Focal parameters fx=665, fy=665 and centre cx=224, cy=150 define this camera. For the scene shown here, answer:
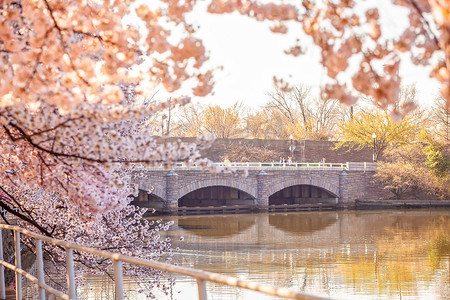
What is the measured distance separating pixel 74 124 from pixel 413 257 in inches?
615

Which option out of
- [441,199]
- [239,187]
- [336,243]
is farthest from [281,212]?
[336,243]

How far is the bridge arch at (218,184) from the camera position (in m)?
35.5

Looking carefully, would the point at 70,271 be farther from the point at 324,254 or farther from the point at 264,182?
the point at 264,182

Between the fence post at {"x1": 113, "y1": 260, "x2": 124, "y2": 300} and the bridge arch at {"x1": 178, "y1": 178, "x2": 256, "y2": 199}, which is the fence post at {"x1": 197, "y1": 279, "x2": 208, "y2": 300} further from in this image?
the bridge arch at {"x1": 178, "y1": 178, "x2": 256, "y2": 199}

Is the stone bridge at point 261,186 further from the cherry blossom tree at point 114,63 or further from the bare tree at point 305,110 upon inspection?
the cherry blossom tree at point 114,63

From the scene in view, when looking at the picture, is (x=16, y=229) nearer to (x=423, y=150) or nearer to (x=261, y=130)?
(x=423, y=150)

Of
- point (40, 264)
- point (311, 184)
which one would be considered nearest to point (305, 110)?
point (311, 184)

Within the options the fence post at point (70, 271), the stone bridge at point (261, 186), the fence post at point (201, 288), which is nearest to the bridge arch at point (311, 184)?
the stone bridge at point (261, 186)

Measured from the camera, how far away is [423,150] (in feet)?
132

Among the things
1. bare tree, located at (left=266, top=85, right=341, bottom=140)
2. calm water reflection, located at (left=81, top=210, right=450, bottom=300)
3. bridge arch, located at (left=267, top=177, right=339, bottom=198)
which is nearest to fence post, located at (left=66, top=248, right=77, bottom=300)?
calm water reflection, located at (left=81, top=210, right=450, bottom=300)

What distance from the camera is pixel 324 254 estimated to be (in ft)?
62.8

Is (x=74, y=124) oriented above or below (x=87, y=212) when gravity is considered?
above

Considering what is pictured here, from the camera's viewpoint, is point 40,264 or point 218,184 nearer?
point 40,264

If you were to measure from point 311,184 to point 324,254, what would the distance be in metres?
20.6
